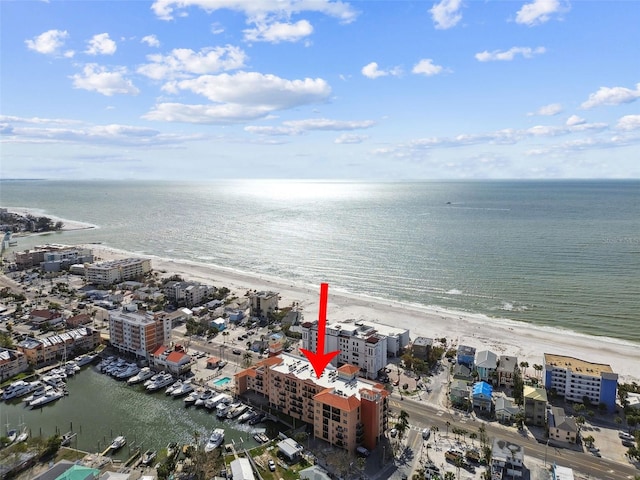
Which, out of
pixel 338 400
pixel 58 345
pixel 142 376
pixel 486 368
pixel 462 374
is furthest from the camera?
pixel 58 345

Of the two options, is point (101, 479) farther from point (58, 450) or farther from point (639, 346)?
point (639, 346)

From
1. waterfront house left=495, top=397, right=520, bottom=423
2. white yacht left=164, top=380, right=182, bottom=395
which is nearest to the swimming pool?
white yacht left=164, top=380, right=182, bottom=395

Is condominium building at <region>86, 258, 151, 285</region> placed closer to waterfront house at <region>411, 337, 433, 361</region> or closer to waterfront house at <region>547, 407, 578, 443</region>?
waterfront house at <region>411, 337, 433, 361</region>

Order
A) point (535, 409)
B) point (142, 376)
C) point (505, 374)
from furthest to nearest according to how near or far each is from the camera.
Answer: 1. point (142, 376)
2. point (505, 374)
3. point (535, 409)

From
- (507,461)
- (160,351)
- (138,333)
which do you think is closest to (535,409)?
(507,461)

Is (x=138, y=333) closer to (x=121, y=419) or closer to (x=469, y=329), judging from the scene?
(x=121, y=419)

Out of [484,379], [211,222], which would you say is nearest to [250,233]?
[211,222]

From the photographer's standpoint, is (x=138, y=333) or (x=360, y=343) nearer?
(x=360, y=343)
